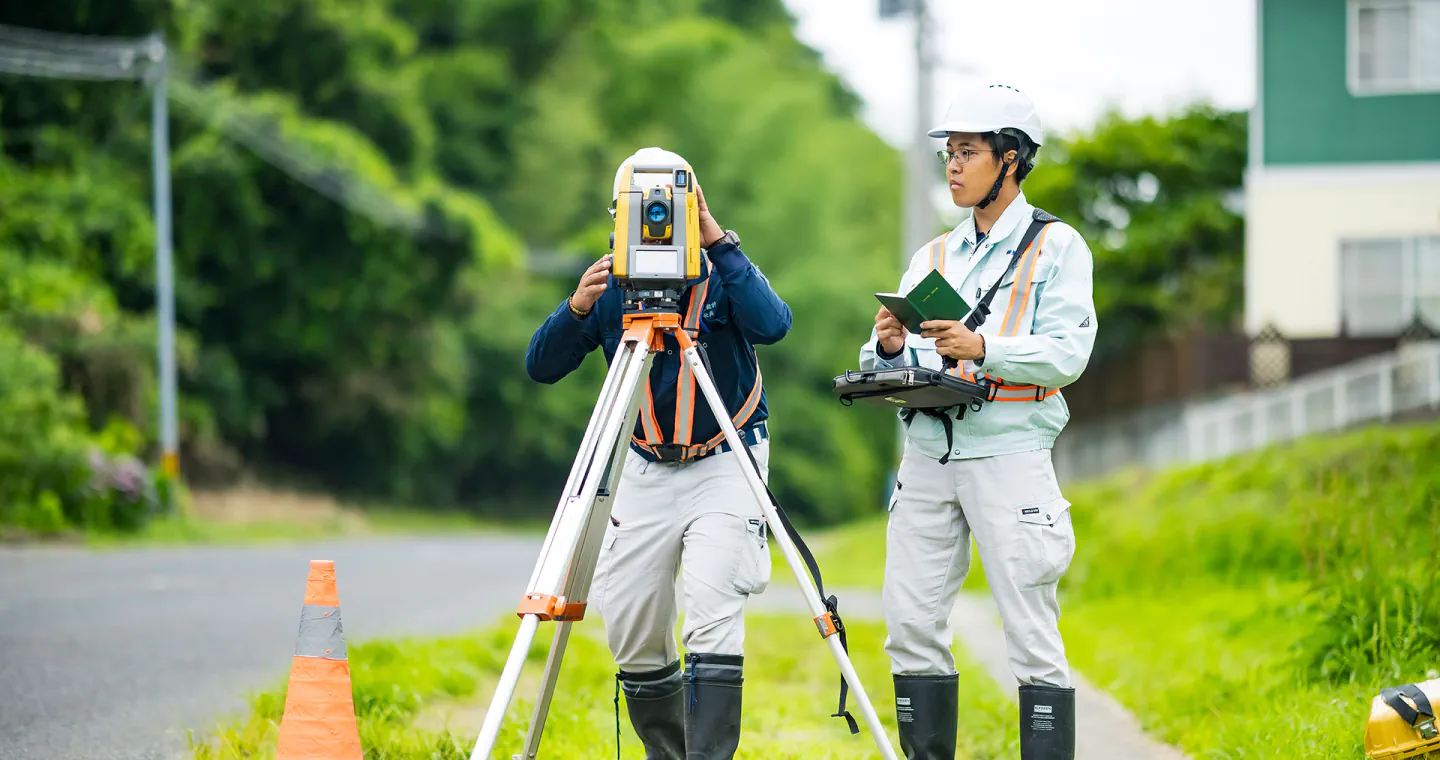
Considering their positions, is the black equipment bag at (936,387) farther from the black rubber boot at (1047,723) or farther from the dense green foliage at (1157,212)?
the dense green foliage at (1157,212)

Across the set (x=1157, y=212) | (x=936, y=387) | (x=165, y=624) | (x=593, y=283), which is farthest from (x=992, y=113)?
(x=1157, y=212)

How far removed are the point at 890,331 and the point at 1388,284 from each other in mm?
16896

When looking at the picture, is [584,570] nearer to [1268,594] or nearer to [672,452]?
[672,452]

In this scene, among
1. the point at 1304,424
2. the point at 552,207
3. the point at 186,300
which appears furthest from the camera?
the point at 552,207

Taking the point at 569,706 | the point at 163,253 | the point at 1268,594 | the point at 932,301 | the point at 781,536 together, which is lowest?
the point at 569,706

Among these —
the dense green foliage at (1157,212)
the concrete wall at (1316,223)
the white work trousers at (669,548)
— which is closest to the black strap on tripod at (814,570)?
the white work trousers at (669,548)

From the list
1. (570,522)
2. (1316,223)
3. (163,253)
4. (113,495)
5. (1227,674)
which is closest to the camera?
(570,522)

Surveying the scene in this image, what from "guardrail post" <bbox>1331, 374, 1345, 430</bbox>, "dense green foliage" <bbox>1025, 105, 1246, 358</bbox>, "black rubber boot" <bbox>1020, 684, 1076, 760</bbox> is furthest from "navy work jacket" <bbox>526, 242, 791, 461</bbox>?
"dense green foliage" <bbox>1025, 105, 1246, 358</bbox>

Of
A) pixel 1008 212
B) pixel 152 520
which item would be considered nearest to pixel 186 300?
pixel 152 520

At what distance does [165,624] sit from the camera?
9867 mm

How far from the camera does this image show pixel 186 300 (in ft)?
92.5

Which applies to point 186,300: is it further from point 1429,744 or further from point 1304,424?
point 1429,744

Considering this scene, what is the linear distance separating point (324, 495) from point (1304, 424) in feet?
77.2

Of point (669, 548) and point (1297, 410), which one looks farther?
point (1297, 410)
